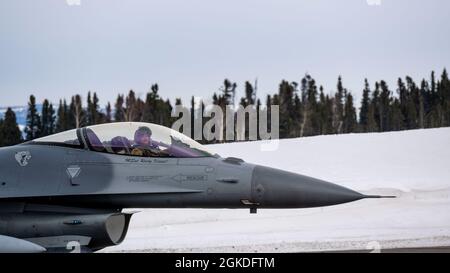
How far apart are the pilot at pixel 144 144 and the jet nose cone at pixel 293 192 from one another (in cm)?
136

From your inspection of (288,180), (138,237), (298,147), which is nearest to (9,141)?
(298,147)

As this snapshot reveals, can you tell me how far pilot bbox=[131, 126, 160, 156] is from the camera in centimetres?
679

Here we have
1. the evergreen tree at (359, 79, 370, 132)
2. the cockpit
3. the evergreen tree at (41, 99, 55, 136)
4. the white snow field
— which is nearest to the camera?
the cockpit

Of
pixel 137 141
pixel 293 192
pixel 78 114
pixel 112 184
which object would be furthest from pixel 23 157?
pixel 78 114

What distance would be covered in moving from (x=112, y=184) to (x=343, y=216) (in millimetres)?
7729

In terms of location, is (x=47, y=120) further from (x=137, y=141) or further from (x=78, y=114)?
(x=137, y=141)

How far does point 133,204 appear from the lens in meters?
6.79

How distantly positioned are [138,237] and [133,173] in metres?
5.39

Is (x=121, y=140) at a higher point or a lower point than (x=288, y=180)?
higher

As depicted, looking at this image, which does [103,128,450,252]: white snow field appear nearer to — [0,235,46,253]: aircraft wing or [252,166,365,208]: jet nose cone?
[252,166,365,208]: jet nose cone

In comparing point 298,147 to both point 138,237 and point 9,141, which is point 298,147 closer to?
point 138,237

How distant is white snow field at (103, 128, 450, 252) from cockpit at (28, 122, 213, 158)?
3.34 meters

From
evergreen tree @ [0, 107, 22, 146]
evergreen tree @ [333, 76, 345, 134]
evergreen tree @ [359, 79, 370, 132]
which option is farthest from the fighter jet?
evergreen tree @ [359, 79, 370, 132]

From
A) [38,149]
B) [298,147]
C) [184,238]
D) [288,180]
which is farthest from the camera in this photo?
[298,147]
